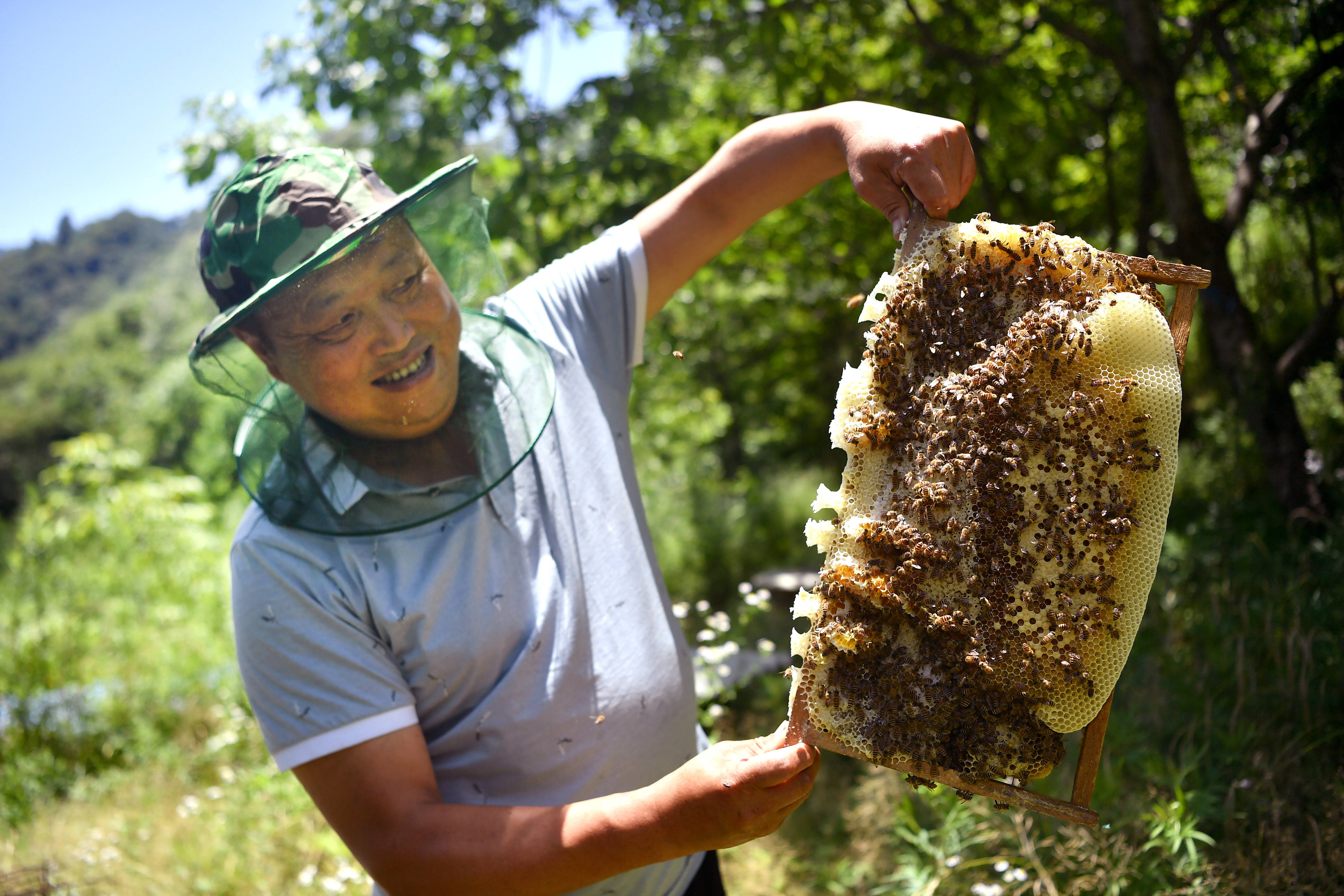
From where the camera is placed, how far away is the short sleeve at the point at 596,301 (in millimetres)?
2016

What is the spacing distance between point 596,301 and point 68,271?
5011 centimetres

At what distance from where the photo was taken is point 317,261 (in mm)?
1469

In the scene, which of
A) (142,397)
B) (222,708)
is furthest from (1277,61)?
(142,397)

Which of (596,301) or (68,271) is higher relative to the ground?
(68,271)

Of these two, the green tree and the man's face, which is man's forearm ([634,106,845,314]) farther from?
the green tree

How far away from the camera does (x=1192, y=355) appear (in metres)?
6.01

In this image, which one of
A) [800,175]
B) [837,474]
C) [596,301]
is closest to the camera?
[800,175]

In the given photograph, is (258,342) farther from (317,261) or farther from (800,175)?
(800,175)

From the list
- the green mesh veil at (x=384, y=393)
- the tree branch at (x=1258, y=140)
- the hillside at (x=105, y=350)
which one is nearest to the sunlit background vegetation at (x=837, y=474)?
the tree branch at (x=1258, y=140)

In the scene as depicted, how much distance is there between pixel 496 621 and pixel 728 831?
1.99 feet

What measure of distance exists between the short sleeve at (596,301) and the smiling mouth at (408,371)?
0.34m

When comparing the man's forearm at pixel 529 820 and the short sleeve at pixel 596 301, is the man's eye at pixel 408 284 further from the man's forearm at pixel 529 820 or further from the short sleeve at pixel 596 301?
the man's forearm at pixel 529 820

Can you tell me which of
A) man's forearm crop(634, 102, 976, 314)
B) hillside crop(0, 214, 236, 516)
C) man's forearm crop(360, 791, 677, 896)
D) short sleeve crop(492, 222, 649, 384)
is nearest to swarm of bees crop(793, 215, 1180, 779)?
man's forearm crop(634, 102, 976, 314)

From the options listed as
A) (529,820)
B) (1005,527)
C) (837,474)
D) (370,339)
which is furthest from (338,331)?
(837,474)
